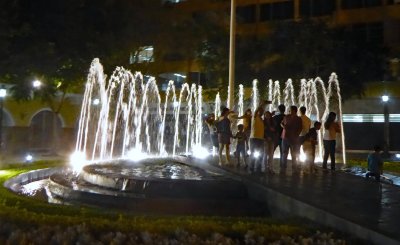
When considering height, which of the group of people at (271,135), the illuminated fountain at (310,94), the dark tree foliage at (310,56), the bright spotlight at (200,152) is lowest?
the bright spotlight at (200,152)

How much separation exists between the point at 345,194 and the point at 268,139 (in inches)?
143

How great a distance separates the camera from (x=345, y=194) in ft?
31.8

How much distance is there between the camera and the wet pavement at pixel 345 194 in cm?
732

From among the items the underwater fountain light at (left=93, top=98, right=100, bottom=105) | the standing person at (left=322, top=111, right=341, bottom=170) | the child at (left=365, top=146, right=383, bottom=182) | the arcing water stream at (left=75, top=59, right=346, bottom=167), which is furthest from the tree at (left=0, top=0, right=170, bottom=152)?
the child at (left=365, top=146, right=383, bottom=182)

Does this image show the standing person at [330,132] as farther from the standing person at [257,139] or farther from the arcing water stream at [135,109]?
the arcing water stream at [135,109]

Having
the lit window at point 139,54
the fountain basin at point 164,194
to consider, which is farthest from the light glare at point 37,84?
the fountain basin at point 164,194

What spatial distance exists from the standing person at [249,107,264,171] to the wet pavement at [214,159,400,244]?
42 centimetres

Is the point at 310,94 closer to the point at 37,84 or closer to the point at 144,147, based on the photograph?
the point at 144,147

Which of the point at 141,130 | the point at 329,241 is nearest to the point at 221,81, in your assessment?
the point at 141,130

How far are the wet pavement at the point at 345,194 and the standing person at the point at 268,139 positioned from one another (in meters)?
0.29

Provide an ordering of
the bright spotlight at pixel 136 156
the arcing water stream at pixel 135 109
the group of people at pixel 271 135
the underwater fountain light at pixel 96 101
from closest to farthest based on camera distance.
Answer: the group of people at pixel 271 135
the bright spotlight at pixel 136 156
the arcing water stream at pixel 135 109
the underwater fountain light at pixel 96 101

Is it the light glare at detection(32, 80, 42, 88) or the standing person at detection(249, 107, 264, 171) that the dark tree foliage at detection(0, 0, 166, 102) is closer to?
the light glare at detection(32, 80, 42, 88)

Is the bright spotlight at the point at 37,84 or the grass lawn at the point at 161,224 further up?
the bright spotlight at the point at 37,84

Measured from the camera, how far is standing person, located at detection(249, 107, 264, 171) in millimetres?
12375
